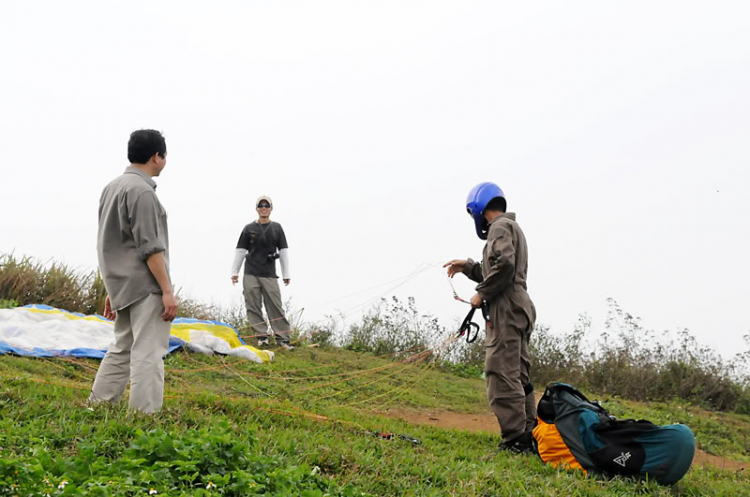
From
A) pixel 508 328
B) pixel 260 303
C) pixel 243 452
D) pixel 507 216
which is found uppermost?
pixel 507 216

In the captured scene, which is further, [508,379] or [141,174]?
[508,379]

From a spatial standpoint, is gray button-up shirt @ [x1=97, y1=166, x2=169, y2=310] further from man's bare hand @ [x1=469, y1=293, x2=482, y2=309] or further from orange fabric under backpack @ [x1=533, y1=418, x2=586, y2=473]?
orange fabric under backpack @ [x1=533, y1=418, x2=586, y2=473]

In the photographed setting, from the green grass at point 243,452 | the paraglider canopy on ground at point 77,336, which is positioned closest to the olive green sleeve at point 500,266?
the green grass at point 243,452

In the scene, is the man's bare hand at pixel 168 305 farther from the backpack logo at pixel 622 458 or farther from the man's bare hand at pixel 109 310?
the backpack logo at pixel 622 458

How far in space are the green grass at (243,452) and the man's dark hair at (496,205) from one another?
6.59 feet

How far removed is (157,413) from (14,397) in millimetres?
1059

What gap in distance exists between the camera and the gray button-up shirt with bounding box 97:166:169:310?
13.8 ft

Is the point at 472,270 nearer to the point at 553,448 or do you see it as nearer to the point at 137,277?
the point at 553,448

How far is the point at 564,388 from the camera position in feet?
17.5

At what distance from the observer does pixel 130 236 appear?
14.2 feet

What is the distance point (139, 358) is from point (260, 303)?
669 cm

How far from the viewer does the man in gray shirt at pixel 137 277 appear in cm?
421

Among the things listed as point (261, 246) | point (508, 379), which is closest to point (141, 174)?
point (508, 379)

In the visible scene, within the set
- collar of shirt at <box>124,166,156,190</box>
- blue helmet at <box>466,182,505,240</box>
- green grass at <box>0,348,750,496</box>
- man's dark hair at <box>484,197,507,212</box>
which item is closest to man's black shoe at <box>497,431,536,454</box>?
green grass at <box>0,348,750,496</box>
